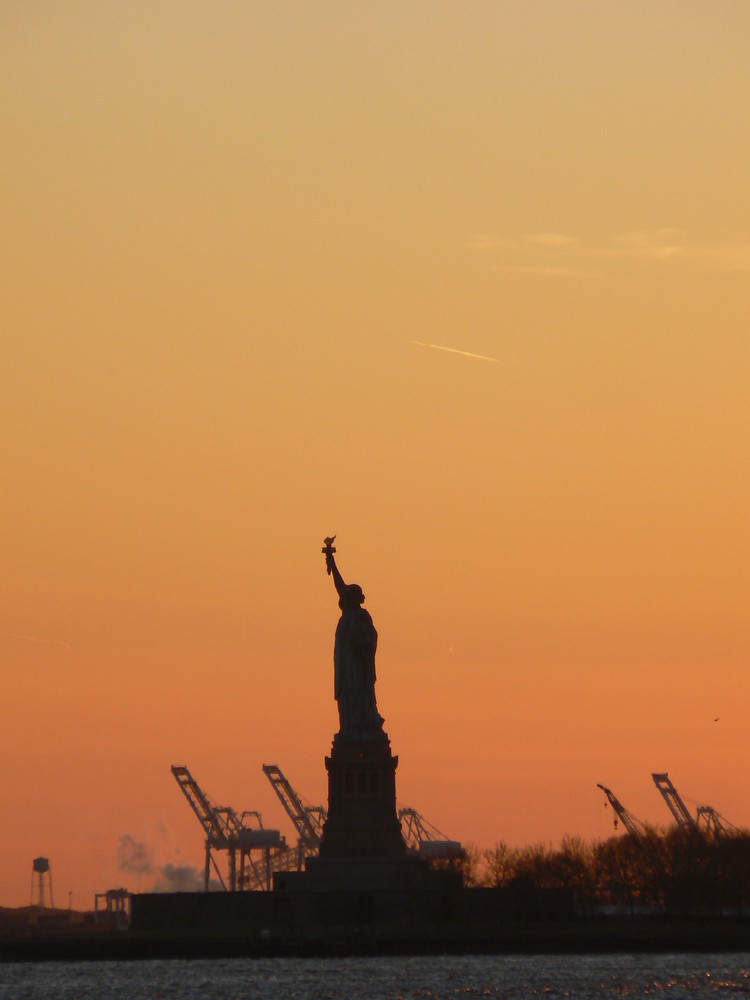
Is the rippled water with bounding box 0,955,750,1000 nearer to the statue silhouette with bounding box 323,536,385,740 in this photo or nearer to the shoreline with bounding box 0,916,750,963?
the shoreline with bounding box 0,916,750,963

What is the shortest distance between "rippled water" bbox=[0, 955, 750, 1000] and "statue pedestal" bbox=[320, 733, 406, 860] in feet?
34.3

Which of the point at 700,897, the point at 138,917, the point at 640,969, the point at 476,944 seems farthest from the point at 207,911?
the point at 700,897

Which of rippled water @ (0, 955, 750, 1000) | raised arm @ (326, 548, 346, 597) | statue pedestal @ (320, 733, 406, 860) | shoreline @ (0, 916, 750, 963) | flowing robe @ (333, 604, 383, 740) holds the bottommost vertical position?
rippled water @ (0, 955, 750, 1000)

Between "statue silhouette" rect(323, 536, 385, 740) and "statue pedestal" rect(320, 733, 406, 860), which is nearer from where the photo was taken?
"statue pedestal" rect(320, 733, 406, 860)

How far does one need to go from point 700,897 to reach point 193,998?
7165 centimetres

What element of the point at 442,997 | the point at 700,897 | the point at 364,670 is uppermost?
the point at 364,670

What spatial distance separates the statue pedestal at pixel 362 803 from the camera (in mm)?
154125

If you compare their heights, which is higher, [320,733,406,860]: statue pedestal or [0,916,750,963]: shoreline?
[320,733,406,860]: statue pedestal

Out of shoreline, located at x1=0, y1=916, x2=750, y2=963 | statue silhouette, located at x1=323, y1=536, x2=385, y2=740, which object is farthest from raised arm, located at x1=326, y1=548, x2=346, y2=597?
shoreline, located at x1=0, y1=916, x2=750, y2=963

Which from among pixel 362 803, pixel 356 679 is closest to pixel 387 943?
pixel 362 803

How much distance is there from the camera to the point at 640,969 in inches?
5448

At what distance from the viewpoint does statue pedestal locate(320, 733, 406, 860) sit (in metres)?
154

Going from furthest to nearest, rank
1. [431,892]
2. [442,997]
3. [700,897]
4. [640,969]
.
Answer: [700,897] → [431,892] → [640,969] → [442,997]

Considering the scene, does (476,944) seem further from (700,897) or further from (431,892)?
(700,897)
